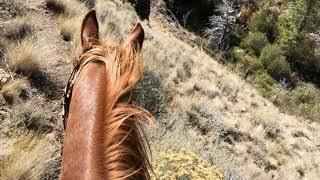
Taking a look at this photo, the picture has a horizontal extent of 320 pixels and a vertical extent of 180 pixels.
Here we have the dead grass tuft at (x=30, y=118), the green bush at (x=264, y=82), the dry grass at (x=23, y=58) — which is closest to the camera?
the dead grass tuft at (x=30, y=118)

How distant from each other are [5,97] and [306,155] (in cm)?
1165

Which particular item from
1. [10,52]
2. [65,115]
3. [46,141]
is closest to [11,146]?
[46,141]

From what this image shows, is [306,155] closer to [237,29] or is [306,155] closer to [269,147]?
[269,147]

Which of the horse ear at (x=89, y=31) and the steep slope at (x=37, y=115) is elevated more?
the horse ear at (x=89, y=31)

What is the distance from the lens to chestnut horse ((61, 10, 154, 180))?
145cm

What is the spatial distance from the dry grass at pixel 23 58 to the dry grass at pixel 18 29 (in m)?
0.40

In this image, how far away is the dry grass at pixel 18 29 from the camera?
6.76 meters

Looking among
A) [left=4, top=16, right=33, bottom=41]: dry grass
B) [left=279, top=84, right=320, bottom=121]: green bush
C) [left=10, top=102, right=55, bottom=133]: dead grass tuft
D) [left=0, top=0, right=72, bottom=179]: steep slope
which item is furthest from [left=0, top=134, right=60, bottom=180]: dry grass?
[left=279, top=84, right=320, bottom=121]: green bush

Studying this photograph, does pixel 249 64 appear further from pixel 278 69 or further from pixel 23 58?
pixel 23 58

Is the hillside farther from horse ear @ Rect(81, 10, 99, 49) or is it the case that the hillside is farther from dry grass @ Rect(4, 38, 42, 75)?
horse ear @ Rect(81, 10, 99, 49)

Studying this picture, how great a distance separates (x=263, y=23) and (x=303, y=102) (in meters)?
12.0

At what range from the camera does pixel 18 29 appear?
22.6ft

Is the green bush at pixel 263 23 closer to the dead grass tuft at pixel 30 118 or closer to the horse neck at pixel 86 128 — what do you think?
the dead grass tuft at pixel 30 118

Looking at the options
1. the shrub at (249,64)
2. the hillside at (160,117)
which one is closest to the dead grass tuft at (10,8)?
the hillside at (160,117)
